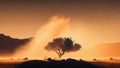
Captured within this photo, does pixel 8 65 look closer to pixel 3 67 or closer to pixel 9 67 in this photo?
pixel 9 67

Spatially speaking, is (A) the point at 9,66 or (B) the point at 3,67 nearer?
(B) the point at 3,67

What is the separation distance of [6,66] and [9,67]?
608cm

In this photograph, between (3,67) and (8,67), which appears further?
(8,67)

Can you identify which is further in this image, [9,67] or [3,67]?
[9,67]

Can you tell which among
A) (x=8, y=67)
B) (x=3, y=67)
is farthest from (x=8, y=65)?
(x=3, y=67)

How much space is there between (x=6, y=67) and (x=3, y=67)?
10192mm

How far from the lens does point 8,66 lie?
188500 millimetres

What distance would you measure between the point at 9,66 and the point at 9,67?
669 mm

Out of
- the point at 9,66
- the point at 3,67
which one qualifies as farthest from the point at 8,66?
the point at 3,67

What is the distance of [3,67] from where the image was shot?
170 meters

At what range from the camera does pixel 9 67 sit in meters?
189

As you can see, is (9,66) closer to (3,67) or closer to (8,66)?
(8,66)

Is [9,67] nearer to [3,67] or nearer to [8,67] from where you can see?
[8,67]

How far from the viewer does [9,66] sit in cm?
18925
